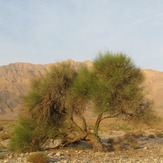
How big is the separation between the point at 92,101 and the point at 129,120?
8.29ft

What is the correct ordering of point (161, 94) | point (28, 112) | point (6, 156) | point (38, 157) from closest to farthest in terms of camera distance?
point (38, 157) → point (6, 156) → point (28, 112) → point (161, 94)

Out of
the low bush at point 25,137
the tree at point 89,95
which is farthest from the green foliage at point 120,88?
the low bush at point 25,137

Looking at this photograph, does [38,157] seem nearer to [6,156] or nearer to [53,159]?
[53,159]

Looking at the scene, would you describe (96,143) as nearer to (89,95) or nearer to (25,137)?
(89,95)

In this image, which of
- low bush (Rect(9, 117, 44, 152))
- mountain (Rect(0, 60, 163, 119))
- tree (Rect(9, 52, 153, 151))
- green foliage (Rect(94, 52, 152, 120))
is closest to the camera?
green foliage (Rect(94, 52, 152, 120))

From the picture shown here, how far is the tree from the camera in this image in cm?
1202

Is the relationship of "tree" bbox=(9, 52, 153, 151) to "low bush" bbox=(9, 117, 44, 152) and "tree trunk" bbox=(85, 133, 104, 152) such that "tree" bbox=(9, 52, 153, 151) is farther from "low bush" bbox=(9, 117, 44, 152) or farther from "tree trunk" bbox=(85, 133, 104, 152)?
"low bush" bbox=(9, 117, 44, 152)

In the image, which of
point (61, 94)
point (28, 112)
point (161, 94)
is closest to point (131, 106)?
point (61, 94)

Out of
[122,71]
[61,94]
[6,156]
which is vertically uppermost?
[122,71]

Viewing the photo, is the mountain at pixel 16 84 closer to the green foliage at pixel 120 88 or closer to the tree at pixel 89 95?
the tree at pixel 89 95

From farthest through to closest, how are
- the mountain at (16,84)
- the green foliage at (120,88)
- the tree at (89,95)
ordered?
the mountain at (16,84)
the tree at (89,95)
the green foliage at (120,88)

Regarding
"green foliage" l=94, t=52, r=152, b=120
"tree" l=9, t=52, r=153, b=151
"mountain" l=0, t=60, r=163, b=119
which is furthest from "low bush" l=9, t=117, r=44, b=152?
"mountain" l=0, t=60, r=163, b=119

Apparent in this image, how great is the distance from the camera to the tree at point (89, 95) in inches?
473

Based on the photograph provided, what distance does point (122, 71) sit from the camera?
40.5 ft
